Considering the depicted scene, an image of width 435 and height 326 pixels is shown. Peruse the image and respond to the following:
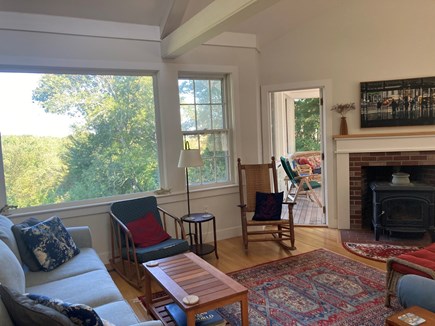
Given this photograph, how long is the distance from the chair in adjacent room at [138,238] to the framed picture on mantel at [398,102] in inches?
117

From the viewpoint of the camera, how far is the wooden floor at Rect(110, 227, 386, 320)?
3.42m

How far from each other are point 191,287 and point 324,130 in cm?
331

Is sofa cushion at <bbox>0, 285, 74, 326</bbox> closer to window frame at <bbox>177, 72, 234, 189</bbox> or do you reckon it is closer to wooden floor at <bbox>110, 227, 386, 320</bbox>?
wooden floor at <bbox>110, 227, 386, 320</bbox>

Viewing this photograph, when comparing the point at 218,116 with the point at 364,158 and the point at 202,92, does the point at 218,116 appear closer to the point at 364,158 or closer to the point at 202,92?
the point at 202,92

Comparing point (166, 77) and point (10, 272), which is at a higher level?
point (166, 77)

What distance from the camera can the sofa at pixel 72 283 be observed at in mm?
1842

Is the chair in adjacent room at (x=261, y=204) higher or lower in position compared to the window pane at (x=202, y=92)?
lower

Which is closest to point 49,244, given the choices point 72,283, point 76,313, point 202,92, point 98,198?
point 72,283

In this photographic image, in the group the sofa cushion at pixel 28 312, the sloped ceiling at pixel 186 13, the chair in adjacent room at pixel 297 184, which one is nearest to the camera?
the sofa cushion at pixel 28 312

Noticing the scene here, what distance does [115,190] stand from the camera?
3.91 metres

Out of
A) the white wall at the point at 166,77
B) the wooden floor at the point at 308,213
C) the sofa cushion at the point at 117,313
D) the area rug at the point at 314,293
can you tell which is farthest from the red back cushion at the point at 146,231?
the wooden floor at the point at 308,213

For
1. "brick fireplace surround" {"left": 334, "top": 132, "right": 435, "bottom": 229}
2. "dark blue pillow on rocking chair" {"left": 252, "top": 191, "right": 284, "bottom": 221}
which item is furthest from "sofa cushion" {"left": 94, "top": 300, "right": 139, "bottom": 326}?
"brick fireplace surround" {"left": 334, "top": 132, "right": 435, "bottom": 229}

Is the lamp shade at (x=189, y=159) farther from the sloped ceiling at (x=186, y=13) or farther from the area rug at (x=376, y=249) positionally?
the area rug at (x=376, y=249)

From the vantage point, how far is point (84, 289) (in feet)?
7.25
